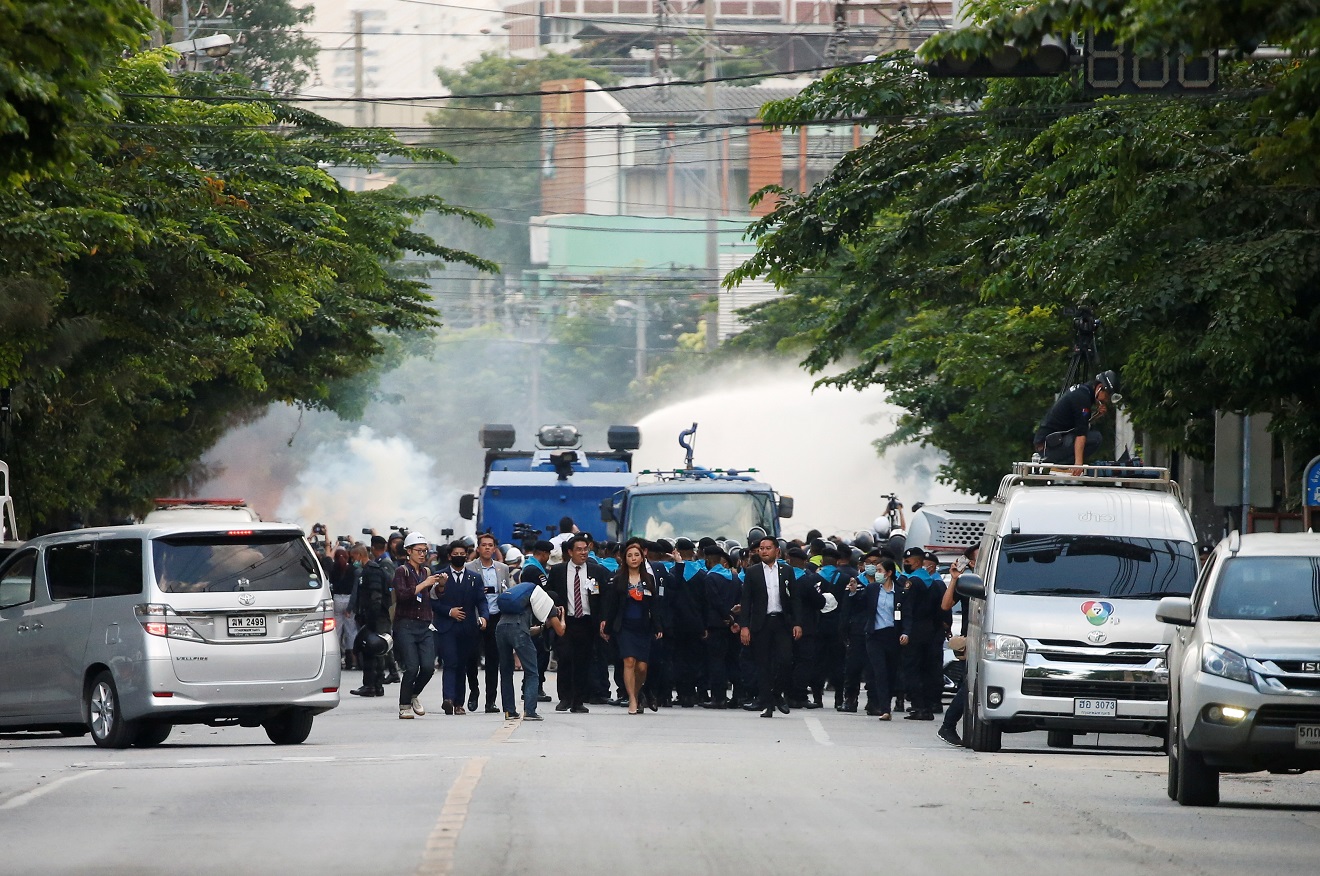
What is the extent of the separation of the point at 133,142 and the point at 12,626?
8317 mm

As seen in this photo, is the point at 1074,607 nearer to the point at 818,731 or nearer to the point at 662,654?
the point at 818,731

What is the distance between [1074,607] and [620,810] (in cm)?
652

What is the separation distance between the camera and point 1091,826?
11.7 m

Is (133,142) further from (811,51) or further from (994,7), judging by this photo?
(811,51)

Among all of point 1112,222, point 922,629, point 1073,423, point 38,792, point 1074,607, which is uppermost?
point 1112,222

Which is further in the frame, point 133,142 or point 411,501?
point 411,501

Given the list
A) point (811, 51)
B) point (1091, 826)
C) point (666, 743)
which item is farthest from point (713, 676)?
point (811, 51)

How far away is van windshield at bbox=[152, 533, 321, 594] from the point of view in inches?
667

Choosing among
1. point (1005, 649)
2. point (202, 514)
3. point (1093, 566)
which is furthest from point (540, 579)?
point (202, 514)

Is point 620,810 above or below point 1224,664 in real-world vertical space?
below

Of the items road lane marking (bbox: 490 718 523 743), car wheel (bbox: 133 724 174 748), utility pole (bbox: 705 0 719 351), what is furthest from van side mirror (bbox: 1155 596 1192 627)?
utility pole (bbox: 705 0 719 351)

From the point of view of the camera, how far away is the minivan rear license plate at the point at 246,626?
55.9 ft

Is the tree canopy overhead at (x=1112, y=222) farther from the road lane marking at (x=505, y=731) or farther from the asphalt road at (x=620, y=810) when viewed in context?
the road lane marking at (x=505, y=731)

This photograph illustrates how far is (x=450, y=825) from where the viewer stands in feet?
36.8
